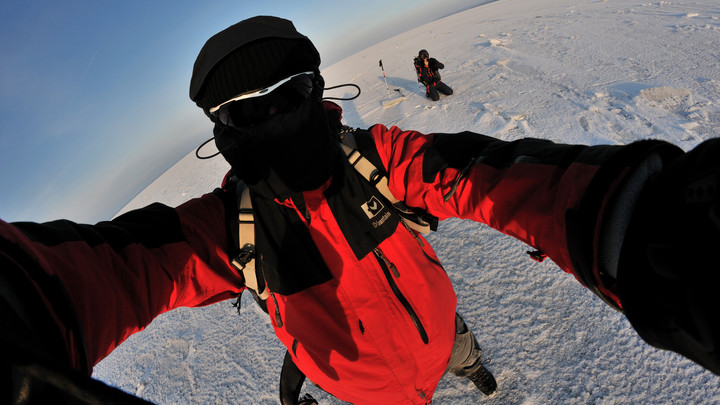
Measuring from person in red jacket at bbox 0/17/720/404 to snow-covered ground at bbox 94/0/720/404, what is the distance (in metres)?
0.68

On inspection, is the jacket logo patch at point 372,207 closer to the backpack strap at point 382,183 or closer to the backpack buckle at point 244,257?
the backpack strap at point 382,183

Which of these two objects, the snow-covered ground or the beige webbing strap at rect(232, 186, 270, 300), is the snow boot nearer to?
the snow-covered ground

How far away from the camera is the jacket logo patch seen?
42.1 inches

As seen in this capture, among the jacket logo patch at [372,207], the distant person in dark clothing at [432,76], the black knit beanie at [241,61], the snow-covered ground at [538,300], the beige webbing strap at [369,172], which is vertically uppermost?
the black knit beanie at [241,61]

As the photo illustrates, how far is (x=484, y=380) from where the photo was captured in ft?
5.22

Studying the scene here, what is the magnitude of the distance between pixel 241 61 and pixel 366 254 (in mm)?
887

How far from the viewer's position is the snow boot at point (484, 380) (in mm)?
1570

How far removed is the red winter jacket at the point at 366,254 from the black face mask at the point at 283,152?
0.07 meters

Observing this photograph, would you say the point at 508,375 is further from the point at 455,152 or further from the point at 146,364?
the point at 146,364

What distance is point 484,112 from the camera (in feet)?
16.1

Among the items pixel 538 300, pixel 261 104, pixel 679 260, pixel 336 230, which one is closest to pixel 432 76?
pixel 538 300

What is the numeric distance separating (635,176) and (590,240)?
0.15 meters

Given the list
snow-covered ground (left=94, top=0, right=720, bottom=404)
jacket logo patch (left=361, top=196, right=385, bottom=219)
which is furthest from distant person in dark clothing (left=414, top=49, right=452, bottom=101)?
jacket logo patch (left=361, top=196, right=385, bottom=219)

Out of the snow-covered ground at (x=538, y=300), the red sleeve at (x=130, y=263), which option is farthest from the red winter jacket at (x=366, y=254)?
the snow-covered ground at (x=538, y=300)
